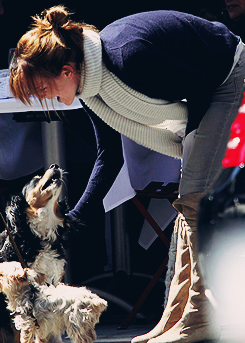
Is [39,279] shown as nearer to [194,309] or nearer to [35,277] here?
[35,277]

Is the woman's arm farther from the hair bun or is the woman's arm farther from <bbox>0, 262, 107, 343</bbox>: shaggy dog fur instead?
the hair bun

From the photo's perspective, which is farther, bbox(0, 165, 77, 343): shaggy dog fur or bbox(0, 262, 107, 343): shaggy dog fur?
bbox(0, 165, 77, 343): shaggy dog fur

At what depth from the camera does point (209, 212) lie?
1.52 meters

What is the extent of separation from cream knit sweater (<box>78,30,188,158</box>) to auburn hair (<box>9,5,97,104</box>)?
Result: 6 centimetres

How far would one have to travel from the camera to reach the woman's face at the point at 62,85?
223 cm

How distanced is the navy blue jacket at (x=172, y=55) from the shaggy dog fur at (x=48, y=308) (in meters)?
1.01

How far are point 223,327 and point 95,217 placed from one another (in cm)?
262

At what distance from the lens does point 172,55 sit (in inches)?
88.0

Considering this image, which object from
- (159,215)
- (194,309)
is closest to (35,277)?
(194,309)

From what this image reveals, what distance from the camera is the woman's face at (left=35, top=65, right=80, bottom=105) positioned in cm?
223

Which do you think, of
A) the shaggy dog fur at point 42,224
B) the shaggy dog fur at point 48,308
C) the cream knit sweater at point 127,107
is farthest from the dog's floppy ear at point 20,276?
the cream knit sweater at point 127,107

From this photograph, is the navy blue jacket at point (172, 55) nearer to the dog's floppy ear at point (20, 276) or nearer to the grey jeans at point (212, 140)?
the grey jeans at point (212, 140)

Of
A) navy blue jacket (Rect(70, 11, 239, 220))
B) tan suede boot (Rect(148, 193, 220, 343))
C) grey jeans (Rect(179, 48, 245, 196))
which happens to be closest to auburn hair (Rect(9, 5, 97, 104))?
navy blue jacket (Rect(70, 11, 239, 220))

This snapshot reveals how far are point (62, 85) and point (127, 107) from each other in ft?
1.01
